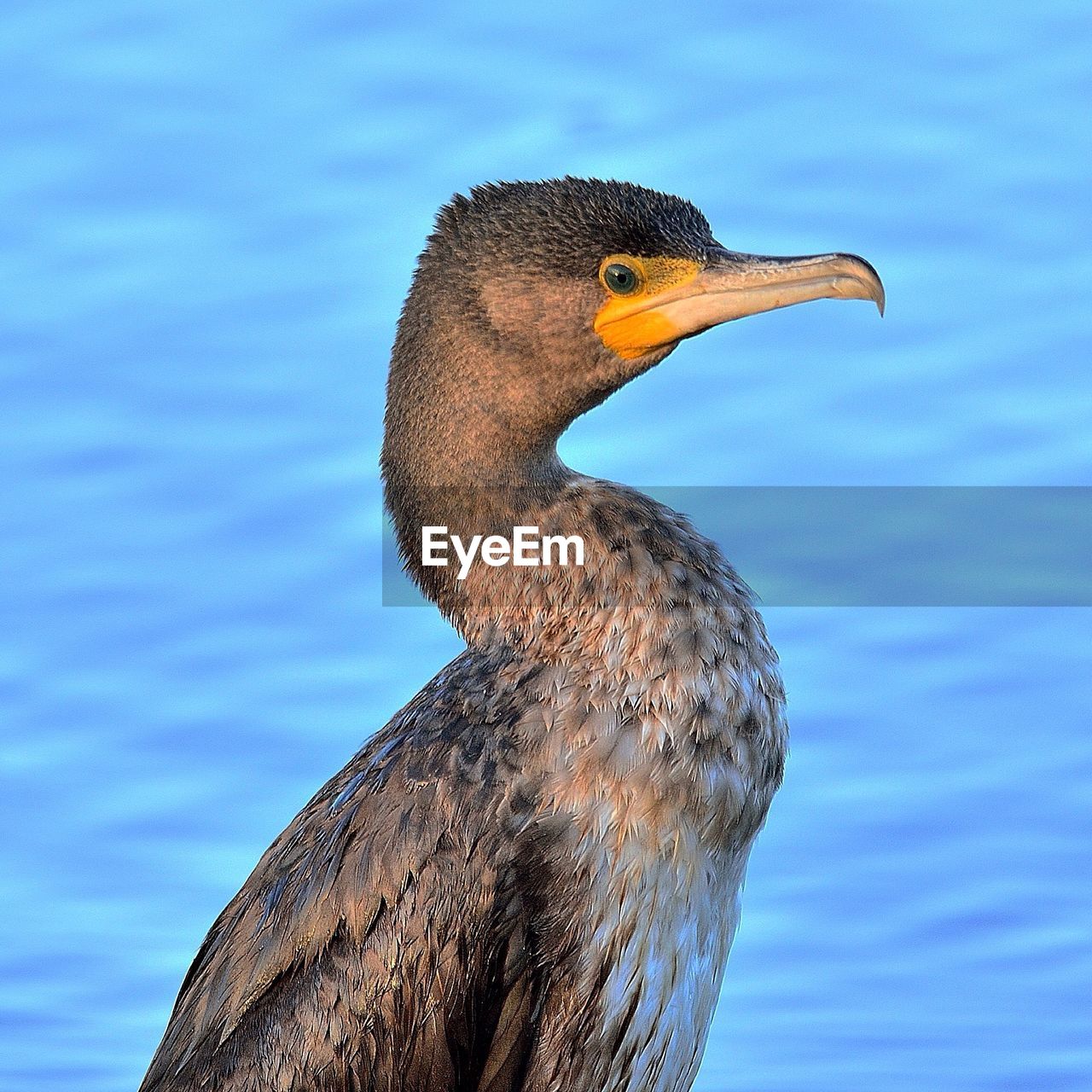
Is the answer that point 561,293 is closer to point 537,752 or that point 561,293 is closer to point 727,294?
point 727,294

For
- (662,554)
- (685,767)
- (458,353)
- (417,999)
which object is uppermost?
(458,353)

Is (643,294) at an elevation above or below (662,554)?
above

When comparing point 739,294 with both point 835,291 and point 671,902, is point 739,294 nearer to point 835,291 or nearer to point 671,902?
point 835,291

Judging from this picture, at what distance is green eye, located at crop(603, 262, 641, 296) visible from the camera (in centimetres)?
718

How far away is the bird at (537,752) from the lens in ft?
23.1

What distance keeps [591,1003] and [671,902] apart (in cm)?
34

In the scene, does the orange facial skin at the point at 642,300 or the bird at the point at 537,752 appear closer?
the bird at the point at 537,752

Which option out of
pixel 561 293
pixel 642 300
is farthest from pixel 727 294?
pixel 561 293

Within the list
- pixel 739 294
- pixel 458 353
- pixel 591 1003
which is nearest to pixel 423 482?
pixel 458 353

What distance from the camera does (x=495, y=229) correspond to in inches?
282

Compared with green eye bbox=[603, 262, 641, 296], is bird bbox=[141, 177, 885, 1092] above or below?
below

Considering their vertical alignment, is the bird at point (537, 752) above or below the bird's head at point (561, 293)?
below

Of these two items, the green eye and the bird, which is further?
the green eye

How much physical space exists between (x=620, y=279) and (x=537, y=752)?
1.30 meters
